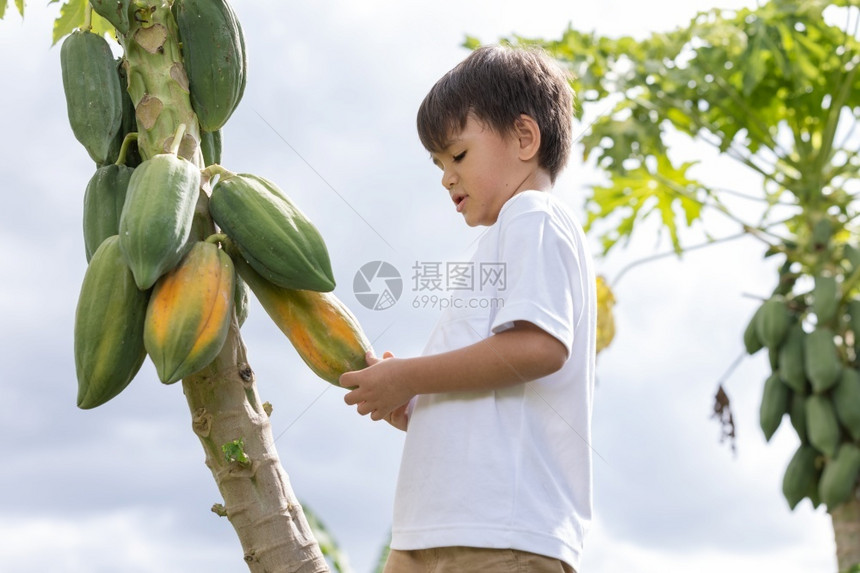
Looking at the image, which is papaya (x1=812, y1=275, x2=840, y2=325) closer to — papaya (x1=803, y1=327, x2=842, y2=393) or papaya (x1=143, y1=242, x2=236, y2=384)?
papaya (x1=803, y1=327, x2=842, y2=393)

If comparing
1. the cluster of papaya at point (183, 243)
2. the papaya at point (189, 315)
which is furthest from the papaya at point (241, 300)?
A: the papaya at point (189, 315)

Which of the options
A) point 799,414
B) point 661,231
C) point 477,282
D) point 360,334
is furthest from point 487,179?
point 661,231

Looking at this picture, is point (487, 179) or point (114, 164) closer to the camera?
point (114, 164)

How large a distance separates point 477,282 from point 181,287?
1.49ft

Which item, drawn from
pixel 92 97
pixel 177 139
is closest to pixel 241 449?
pixel 177 139

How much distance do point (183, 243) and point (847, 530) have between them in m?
4.12

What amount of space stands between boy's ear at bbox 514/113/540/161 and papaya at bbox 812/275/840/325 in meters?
3.33

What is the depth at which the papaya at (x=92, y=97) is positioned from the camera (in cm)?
143

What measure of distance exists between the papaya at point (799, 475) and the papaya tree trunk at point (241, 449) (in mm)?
3816

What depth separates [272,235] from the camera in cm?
130

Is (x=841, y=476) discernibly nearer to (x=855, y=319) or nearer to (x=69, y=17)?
(x=855, y=319)

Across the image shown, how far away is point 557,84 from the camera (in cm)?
172

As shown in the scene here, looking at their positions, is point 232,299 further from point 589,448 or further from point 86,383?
point 589,448

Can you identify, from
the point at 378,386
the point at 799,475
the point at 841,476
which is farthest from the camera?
the point at 799,475
